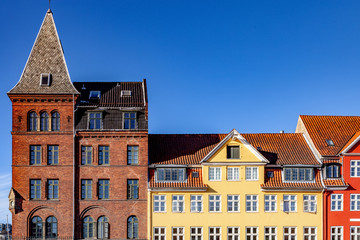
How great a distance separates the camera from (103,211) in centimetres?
4912

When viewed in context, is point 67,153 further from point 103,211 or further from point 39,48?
point 39,48

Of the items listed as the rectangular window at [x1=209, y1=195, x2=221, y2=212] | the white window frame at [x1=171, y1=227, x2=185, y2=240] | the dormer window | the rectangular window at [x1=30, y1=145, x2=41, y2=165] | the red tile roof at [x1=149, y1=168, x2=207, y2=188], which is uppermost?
the dormer window

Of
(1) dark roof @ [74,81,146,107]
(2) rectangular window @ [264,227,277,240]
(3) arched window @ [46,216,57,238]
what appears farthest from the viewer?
(1) dark roof @ [74,81,146,107]

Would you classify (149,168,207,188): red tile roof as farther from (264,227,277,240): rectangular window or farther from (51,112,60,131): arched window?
(51,112,60,131): arched window

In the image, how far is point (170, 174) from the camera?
163ft

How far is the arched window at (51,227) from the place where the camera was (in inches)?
1919

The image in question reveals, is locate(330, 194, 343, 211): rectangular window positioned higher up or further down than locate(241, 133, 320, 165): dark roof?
further down

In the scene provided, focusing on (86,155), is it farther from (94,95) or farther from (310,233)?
(310,233)

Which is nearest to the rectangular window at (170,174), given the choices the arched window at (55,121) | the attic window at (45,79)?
the arched window at (55,121)

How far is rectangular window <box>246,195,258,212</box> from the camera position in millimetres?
49719

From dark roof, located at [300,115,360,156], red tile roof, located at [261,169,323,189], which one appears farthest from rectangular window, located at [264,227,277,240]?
dark roof, located at [300,115,360,156]

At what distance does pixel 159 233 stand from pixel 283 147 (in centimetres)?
1518

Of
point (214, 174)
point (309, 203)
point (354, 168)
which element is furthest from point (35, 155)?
point (354, 168)

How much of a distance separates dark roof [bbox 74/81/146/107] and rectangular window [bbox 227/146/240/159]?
9.47 m
